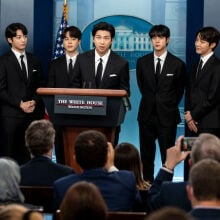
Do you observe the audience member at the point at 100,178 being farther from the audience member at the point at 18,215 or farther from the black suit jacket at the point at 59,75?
the black suit jacket at the point at 59,75

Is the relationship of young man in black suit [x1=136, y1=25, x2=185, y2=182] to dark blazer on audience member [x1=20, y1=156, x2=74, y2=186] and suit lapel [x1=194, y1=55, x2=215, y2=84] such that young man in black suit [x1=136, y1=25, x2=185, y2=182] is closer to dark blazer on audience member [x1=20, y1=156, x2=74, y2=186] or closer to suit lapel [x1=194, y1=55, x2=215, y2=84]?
suit lapel [x1=194, y1=55, x2=215, y2=84]

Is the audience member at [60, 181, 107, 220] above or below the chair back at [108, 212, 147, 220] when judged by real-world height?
above

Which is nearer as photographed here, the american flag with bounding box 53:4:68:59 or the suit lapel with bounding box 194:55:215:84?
the suit lapel with bounding box 194:55:215:84

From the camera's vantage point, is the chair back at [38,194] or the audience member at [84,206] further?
the chair back at [38,194]

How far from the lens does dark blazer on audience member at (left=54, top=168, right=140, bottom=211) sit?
13.6 feet

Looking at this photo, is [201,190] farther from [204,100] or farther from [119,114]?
[204,100]

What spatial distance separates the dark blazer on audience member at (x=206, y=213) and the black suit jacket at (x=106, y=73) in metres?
4.07

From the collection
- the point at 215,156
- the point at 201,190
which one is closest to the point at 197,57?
the point at 215,156

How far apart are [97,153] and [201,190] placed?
1132mm

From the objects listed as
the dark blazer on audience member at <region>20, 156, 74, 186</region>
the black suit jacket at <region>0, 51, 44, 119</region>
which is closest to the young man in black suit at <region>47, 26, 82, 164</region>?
the black suit jacket at <region>0, 51, 44, 119</region>

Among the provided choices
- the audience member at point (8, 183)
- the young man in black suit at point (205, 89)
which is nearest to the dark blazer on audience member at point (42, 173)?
the audience member at point (8, 183)

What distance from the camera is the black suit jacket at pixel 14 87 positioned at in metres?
7.98

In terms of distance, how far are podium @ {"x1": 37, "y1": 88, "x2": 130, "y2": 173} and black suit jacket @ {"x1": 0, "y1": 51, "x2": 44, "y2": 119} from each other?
6.07ft

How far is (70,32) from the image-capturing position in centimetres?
800
